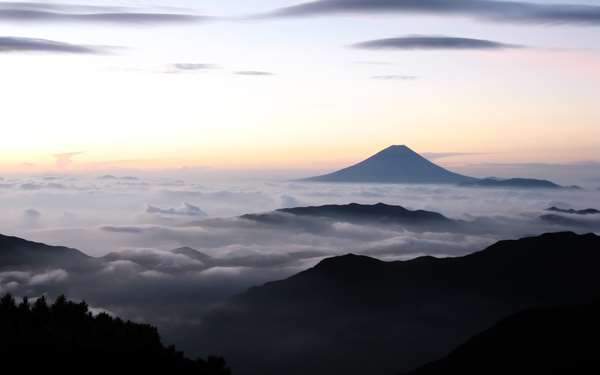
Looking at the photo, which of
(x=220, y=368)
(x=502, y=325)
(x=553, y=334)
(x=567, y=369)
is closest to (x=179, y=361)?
(x=220, y=368)

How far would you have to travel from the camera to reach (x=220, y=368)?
57.0m

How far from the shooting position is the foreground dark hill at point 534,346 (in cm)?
14500

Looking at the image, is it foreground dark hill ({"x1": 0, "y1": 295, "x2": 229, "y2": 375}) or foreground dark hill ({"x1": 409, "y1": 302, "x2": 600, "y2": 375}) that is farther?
foreground dark hill ({"x1": 409, "y1": 302, "x2": 600, "y2": 375})

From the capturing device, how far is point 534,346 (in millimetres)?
163250

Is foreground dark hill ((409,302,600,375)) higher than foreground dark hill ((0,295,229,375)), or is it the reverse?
foreground dark hill ((0,295,229,375))

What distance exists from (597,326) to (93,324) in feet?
419

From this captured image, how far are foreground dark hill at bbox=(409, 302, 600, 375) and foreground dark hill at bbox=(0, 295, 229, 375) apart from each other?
96.8 metres

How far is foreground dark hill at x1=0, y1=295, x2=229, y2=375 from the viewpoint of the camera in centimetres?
4797

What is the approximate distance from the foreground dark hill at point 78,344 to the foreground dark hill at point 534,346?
96.8 meters

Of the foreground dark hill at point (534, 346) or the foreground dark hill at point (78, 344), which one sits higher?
the foreground dark hill at point (78, 344)

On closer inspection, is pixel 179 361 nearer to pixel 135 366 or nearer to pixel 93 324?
pixel 135 366

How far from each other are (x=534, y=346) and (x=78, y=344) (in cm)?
13302

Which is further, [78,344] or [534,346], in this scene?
[534,346]

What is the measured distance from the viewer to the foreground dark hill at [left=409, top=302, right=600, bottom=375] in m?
145
